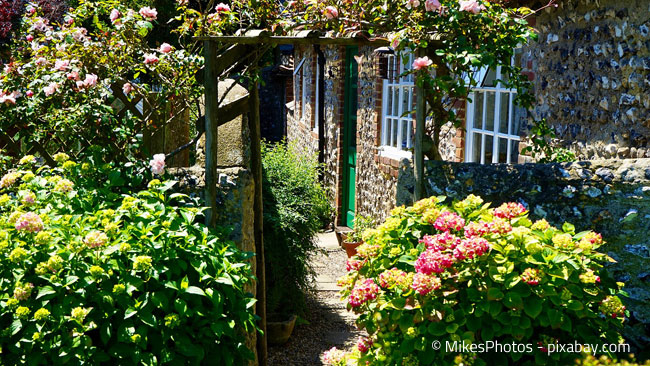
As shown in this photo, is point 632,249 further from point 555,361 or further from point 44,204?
point 44,204

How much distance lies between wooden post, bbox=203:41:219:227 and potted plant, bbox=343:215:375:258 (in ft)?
12.9

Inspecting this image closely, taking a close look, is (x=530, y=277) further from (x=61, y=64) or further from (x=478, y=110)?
(x=478, y=110)

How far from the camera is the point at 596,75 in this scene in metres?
4.18

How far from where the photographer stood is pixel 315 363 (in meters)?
5.41

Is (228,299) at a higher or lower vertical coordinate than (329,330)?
higher

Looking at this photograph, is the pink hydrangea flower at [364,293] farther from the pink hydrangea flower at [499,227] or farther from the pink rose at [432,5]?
the pink rose at [432,5]

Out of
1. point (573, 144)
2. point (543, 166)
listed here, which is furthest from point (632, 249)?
point (573, 144)

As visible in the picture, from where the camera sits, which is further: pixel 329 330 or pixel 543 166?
pixel 329 330

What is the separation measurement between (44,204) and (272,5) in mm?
1801

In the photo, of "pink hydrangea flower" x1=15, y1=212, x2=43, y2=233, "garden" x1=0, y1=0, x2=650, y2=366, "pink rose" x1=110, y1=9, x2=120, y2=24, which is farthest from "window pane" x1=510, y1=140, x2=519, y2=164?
"pink hydrangea flower" x1=15, y1=212, x2=43, y2=233

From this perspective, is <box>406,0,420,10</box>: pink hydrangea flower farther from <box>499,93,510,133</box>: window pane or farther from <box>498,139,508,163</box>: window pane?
<box>498,139,508,163</box>: window pane

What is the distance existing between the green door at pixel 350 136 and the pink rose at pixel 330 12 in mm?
5759

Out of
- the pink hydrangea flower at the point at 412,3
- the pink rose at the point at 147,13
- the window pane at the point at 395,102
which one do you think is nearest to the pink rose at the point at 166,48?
the pink rose at the point at 147,13

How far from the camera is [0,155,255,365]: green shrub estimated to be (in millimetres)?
3113
